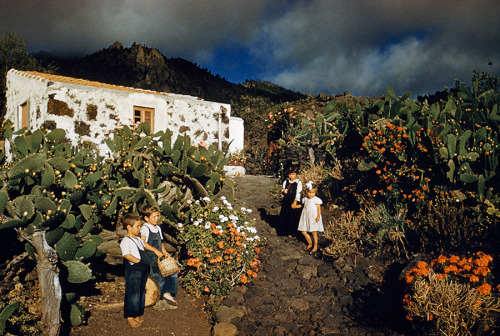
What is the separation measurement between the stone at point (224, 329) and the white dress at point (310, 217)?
2.91m

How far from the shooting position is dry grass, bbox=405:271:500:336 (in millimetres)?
3855

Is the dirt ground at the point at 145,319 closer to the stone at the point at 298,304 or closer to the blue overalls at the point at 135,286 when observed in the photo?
the blue overalls at the point at 135,286

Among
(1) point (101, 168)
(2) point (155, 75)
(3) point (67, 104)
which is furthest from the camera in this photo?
(2) point (155, 75)

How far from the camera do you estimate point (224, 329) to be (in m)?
4.46

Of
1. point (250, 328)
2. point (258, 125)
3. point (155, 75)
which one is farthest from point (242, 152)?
point (155, 75)

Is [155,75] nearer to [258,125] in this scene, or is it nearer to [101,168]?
[258,125]

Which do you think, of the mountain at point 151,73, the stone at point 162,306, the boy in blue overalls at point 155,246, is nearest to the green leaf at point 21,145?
the boy in blue overalls at point 155,246

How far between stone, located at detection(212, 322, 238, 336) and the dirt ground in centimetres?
19

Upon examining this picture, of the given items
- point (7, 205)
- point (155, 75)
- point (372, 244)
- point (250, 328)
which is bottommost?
point (250, 328)

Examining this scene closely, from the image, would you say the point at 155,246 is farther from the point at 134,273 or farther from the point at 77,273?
the point at 77,273

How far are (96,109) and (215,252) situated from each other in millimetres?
6440

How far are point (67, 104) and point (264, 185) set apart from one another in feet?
20.2

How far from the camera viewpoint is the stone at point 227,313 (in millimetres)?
4727

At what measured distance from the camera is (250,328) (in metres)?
4.59
